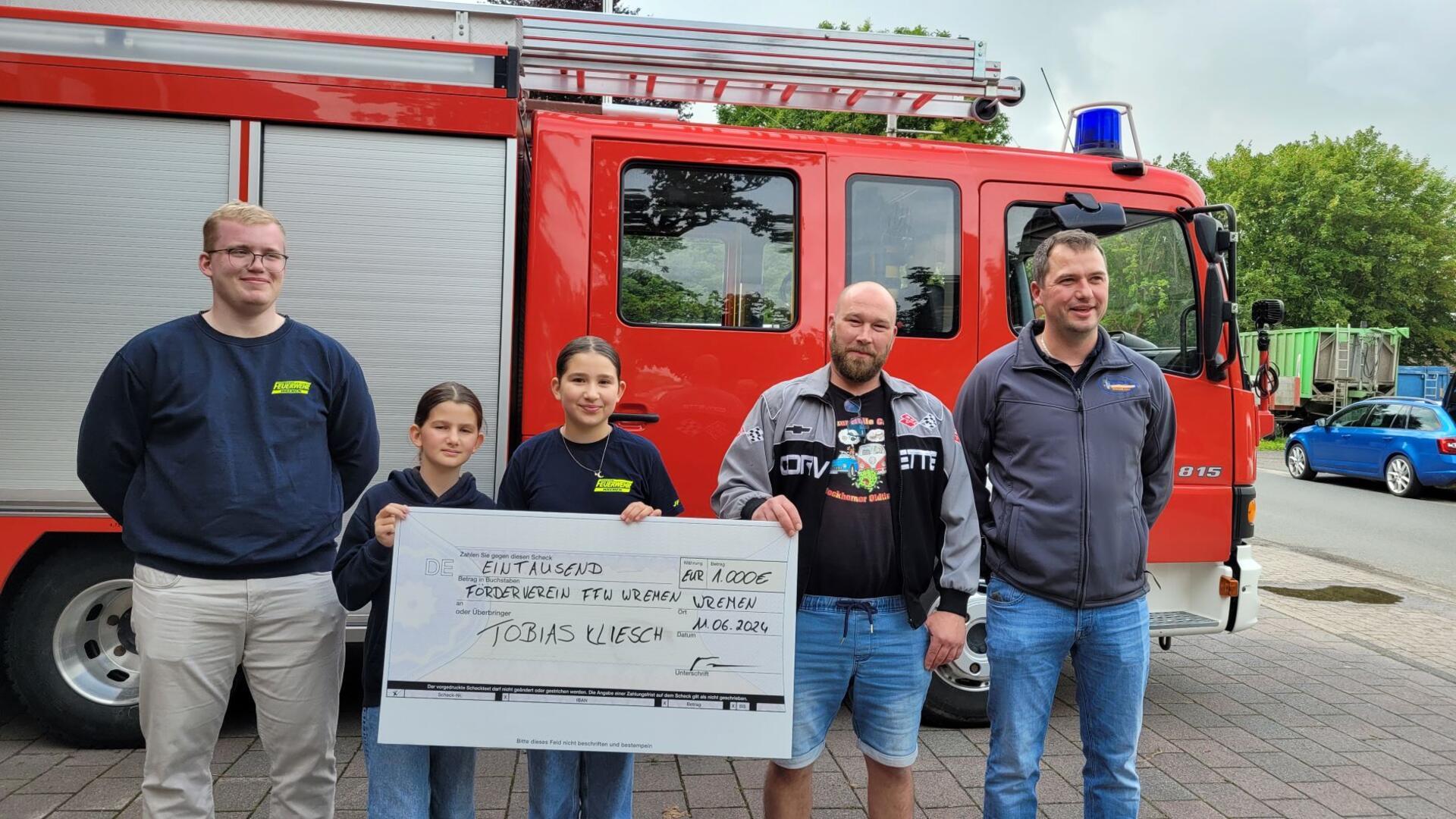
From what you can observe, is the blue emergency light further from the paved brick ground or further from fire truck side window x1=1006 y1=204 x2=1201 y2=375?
Result: the paved brick ground

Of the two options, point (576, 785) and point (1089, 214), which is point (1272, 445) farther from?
point (576, 785)

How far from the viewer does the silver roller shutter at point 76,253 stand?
3.46 metres

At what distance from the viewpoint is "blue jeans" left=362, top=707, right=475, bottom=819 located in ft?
8.09

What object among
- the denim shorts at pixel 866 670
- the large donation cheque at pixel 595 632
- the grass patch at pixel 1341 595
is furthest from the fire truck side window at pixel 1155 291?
the grass patch at pixel 1341 595

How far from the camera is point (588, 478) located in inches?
104

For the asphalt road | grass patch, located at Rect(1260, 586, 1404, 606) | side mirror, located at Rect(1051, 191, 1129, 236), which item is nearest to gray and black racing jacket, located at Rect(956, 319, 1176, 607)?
side mirror, located at Rect(1051, 191, 1129, 236)

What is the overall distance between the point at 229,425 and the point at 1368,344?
1167 inches

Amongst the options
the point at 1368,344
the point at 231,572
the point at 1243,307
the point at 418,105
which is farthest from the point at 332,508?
the point at 1243,307

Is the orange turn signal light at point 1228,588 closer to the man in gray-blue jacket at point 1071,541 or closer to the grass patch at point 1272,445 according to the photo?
the man in gray-blue jacket at point 1071,541

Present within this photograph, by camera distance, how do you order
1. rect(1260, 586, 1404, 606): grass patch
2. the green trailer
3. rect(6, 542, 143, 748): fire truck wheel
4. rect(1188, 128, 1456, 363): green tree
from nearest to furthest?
rect(6, 542, 143, 748): fire truck wheel
rect(1260, 586, 1404, 606): grass patch
the green trailer
rect(1188, 128, 1456, 363): green tree

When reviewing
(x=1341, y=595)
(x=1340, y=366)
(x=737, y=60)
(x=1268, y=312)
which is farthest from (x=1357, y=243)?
(x=737, y=60)

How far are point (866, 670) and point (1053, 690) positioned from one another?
56cm

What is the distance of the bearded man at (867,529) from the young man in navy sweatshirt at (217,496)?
1.16m

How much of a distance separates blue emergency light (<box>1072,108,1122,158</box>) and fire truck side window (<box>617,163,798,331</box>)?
5.29 feet
